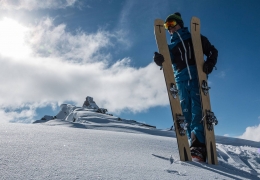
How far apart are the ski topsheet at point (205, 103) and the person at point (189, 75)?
55mm

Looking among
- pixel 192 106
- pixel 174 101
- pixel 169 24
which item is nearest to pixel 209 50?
pixel 169 24

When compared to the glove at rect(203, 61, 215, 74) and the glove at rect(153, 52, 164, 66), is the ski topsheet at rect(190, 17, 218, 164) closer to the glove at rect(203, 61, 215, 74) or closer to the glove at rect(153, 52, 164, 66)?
the glove at rect(203, 61, 215, 74)

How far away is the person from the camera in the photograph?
2844 millimetres

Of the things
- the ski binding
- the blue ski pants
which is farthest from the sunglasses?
the ski binding

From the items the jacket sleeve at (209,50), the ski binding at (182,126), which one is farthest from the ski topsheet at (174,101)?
the jacket sleeve at (209,50)

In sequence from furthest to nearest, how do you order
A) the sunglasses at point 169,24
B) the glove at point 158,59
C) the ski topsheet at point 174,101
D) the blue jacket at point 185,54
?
the sunglasses at point 169,24 → the blue jacket at point 185,54 → the glove at point 158,59 → the ski topsheet at point 174,101

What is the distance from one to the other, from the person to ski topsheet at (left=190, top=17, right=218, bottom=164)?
55 mm

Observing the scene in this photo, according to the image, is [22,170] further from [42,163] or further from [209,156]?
[209,156]

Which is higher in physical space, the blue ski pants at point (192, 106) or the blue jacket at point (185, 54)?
the blue jacket at point (185, 54)

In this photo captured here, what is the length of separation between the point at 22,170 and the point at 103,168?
494mm

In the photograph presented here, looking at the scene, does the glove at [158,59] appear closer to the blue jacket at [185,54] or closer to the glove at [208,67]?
the blue jacket at [185,54]

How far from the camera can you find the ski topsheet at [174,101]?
102 inches

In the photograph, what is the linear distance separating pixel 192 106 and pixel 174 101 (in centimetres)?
31

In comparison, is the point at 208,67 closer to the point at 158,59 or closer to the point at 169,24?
the point at 158,59
